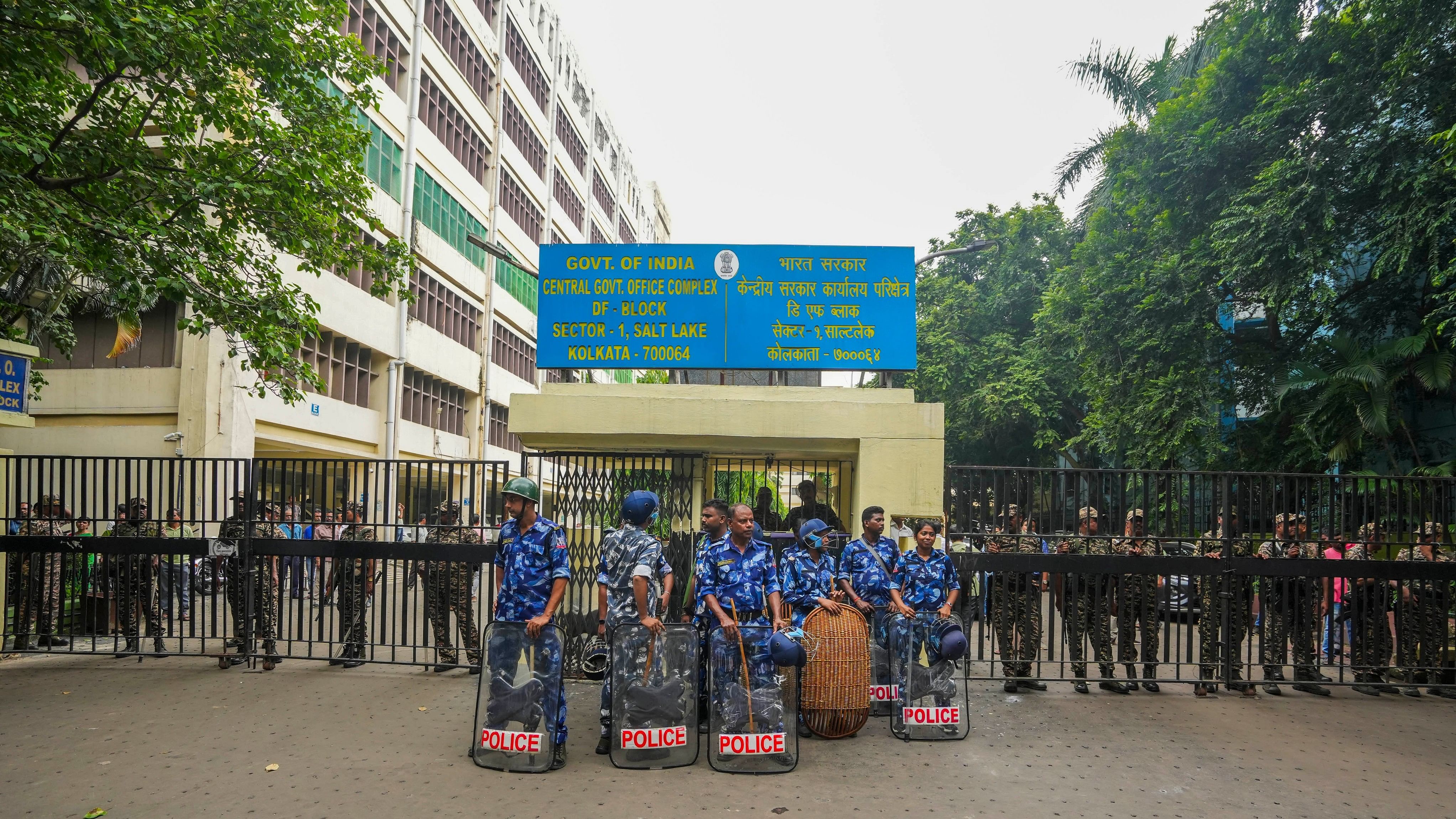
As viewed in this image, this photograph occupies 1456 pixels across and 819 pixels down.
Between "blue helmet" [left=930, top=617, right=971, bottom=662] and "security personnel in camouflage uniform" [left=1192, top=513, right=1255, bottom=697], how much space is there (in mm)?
3486

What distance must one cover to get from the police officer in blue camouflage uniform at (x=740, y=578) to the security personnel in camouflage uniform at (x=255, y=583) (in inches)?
196

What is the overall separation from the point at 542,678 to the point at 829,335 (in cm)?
572

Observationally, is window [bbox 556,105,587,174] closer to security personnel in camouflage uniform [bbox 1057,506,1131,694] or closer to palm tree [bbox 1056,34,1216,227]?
palm tree [bbox 1056,34,1216,227]

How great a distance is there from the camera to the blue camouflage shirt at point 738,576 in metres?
7.16

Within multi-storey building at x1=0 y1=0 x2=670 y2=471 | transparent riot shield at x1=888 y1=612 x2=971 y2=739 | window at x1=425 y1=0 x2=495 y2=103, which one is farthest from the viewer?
window at x1=425 y1=0 x2=495 y2=103

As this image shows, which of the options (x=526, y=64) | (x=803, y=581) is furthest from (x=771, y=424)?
(x=526, y=64)

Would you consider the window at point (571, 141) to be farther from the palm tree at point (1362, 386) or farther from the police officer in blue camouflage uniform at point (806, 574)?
the police officer in blue camouflage uniform at point (806, 574)

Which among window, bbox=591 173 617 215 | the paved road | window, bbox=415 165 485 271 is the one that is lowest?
the paved road

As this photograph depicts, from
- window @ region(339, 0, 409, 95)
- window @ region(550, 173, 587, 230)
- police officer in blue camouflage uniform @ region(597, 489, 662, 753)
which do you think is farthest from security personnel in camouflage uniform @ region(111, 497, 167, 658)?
window @ region(550, 173, 587, 230)

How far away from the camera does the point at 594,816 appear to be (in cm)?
570

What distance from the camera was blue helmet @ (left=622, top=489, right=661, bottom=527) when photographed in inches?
279

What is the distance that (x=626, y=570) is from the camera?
7102 mm

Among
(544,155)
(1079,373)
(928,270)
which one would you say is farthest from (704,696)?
(544,155)

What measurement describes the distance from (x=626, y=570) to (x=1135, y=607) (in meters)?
5.43
